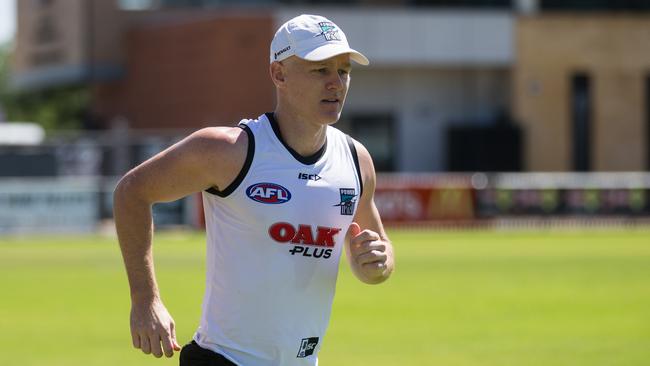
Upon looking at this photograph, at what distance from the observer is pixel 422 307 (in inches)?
755

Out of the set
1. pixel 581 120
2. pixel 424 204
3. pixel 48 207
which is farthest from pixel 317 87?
pixel 581 120

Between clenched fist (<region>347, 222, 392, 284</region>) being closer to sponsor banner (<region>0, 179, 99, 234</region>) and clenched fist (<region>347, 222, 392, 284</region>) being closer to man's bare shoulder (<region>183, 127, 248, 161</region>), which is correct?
man's bare shoulder (<region>183, 127, 248, 161</region>)

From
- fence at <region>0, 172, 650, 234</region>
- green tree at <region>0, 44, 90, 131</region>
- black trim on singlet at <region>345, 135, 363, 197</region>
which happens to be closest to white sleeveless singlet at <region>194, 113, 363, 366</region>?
black trim on singlet at <region>345, 135, 363, 197</region>

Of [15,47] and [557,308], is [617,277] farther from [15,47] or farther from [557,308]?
[15,47]

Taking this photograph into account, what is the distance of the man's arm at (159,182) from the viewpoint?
5852 millimetres

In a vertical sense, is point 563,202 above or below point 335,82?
below

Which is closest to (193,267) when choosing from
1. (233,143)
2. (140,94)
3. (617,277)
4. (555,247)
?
(617,277)

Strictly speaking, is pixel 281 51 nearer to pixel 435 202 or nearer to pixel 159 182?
pixel 159 182

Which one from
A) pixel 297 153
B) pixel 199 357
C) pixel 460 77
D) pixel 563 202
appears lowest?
pixel 563 202

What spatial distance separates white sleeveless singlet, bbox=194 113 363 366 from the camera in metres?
5.96

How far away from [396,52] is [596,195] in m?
16.4

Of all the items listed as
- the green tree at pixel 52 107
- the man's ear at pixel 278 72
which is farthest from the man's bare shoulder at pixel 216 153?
the green tree at pixel 52 107

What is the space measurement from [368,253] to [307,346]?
1.65 ft

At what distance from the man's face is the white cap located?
6cm
